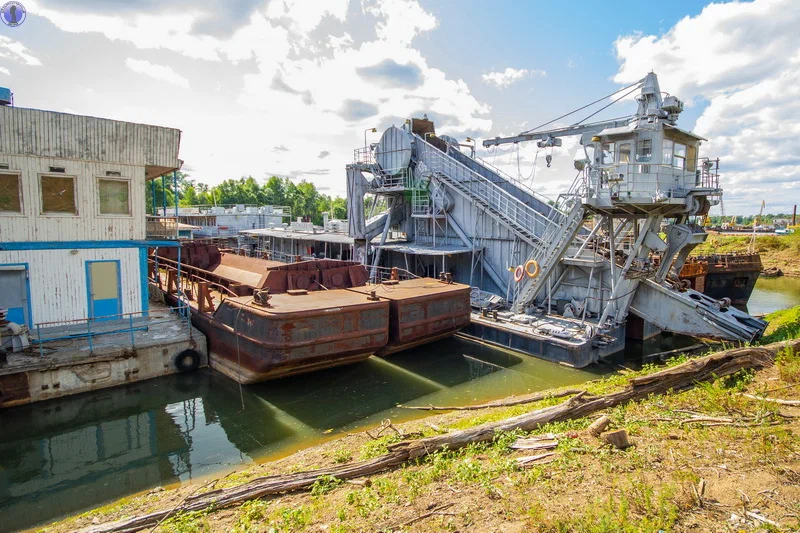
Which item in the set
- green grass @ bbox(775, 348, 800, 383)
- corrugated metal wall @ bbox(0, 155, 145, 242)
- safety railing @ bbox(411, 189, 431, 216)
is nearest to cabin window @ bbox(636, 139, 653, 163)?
green grass @ bbox(775, 348, 800, 383)

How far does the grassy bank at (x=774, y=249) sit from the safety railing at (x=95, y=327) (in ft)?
151

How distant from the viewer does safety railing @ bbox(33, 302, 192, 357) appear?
11797mm

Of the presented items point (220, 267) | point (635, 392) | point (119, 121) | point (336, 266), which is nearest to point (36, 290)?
point (119, 121)

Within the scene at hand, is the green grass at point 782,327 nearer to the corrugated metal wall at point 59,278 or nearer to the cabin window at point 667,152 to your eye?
the cabin window at point 667,152

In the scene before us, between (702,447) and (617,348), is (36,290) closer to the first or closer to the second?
(702,447)

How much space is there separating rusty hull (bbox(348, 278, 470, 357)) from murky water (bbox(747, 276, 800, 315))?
19.5m

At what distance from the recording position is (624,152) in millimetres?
15602

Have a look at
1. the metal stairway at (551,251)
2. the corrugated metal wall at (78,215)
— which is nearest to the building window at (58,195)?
the corrugated metal wall at (78,215)

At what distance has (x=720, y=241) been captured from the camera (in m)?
53.2

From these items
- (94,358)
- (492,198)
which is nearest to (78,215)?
(94,358)

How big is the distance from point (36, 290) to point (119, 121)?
5.27 meters

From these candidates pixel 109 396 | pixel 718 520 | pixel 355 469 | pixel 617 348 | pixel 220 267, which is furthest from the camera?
pixel 220 267

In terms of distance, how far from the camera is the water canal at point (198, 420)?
817cm

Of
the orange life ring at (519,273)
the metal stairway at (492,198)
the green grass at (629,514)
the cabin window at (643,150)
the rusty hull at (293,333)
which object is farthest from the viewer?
the metal stairway at (492,198)
